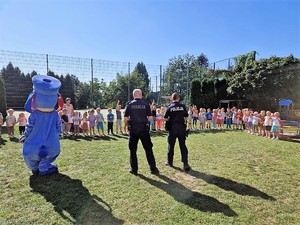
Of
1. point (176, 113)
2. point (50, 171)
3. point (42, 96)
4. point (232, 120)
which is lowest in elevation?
point (50, 171)

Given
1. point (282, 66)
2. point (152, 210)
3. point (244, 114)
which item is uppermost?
Answer: point (282, 66)

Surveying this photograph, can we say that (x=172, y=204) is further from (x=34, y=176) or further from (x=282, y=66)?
(x=282, y=66)

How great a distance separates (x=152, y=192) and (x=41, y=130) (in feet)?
8.85

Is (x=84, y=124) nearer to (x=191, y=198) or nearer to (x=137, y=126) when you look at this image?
(x=137, y=126)

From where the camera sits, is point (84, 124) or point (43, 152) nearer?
point (43, 152)

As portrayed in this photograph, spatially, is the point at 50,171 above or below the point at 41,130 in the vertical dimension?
below

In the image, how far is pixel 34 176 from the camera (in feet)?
18.1

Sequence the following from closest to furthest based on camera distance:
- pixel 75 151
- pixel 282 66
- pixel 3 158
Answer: pixel 3 158 < pixel 75 151 < pixel 282 66

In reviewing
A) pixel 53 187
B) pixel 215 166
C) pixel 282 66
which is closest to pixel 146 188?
pixel 53 187

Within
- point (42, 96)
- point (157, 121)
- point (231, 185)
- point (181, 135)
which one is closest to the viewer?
point (231, 185)

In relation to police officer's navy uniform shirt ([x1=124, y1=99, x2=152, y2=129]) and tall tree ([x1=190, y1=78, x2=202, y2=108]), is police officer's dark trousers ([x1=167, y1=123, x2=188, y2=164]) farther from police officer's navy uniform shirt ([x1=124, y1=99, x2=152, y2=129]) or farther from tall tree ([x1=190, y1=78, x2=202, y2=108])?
tall tree ([x1=190, y1=78, x2=202, y2=108])

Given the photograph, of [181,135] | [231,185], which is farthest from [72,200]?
[231,185]

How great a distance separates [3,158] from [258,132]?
12.1 m

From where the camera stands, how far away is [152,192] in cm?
473
